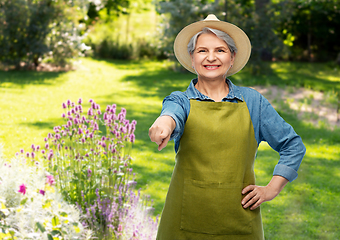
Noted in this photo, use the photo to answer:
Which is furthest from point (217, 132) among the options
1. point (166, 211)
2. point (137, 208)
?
point (137, 208)

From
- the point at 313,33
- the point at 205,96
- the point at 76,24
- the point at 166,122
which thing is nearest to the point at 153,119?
the point at 205,96

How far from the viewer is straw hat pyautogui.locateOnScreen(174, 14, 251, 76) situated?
2020 mm

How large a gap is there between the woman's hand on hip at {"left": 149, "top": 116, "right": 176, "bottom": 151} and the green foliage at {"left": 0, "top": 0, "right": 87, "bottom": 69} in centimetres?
1287

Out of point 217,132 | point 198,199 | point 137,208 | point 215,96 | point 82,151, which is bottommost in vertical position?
point 137,208

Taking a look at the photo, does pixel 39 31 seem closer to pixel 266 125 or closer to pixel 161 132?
pixel 266 125

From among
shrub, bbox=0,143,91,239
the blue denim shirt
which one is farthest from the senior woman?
shrub, bbox=0,143,91,239

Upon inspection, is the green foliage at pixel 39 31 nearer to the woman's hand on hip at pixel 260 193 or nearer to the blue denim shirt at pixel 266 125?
the blue denim shirt at pixel 266 125

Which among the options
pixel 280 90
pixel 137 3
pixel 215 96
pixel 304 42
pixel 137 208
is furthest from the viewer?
pixel 137 3

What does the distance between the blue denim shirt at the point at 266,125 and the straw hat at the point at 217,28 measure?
0.24 m

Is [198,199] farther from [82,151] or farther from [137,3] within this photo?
[137,3]

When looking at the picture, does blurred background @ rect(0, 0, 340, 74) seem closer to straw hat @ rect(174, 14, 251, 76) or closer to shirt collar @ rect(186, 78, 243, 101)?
straw hat @ rect(174, 14, 251, 76)

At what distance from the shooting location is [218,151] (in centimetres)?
187

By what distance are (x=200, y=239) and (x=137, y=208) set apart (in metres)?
1.68

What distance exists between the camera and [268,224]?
14.3 ft
